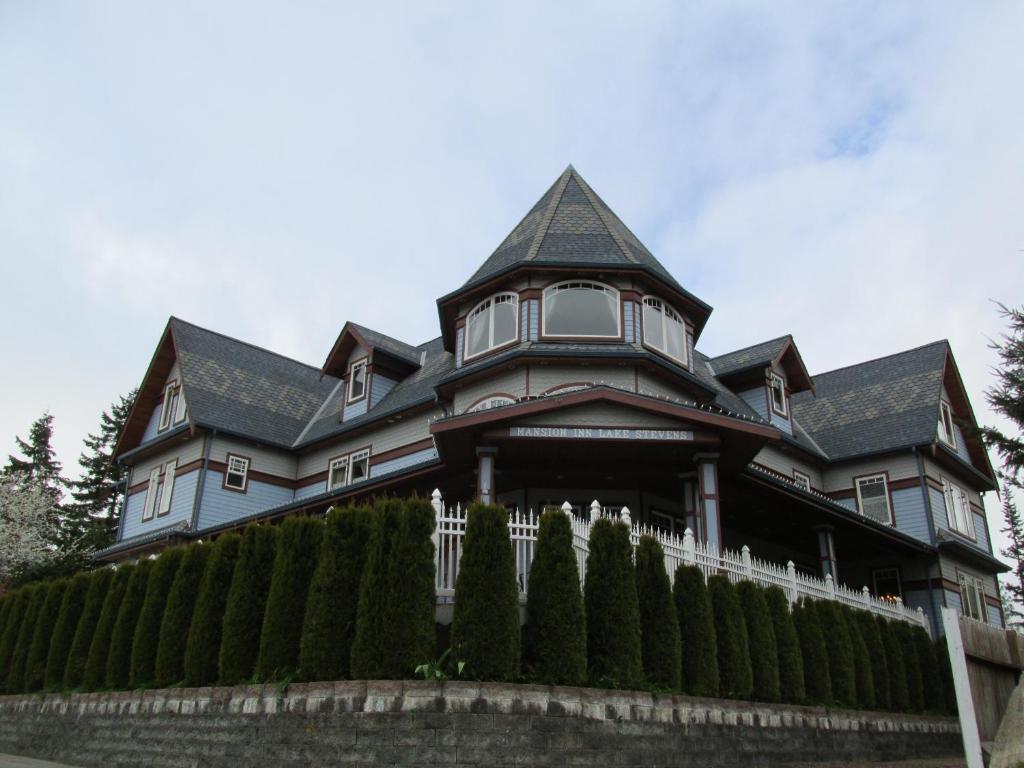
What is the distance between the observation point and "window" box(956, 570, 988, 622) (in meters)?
25.1

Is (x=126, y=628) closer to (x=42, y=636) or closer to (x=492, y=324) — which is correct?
(x=42, y=636)

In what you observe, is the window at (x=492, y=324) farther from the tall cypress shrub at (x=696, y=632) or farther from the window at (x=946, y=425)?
the window at (x=946, y=425)

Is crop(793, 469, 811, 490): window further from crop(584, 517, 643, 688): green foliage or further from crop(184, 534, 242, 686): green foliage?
crop(184, 534, 242, 686): green foliage

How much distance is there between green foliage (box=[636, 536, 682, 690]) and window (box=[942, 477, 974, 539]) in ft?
57.6

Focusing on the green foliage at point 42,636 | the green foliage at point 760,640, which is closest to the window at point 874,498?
the green foliage at point 760,640

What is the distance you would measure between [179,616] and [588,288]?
12.0 metres

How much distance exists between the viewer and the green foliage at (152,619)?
13.2 meters

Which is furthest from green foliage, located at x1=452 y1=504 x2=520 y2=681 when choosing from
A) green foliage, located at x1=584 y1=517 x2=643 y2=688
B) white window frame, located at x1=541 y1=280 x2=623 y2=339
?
white window frame, located at x1=541 y1=280 x2=623 y2=339

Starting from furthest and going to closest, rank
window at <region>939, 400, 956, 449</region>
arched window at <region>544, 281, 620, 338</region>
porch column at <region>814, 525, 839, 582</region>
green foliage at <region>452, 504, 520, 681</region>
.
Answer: window at <region>939, 400, 956, 449</region> < porch column at <region>814, 525, 839, 582</region> < arched window at <region>544, 281, 620, 338</region> < green foliage at <region>452, 504, 520, 681</region>

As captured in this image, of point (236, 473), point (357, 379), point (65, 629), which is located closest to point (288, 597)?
point (65, 629)

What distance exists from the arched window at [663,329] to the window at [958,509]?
33.9 ft

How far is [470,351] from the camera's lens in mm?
21750

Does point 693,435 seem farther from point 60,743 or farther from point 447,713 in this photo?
point 60,743

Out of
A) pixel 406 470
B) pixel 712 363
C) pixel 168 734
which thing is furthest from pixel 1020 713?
pixel 712 363
